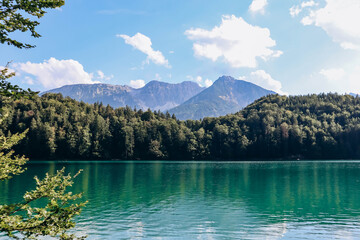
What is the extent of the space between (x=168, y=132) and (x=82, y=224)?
162 meters

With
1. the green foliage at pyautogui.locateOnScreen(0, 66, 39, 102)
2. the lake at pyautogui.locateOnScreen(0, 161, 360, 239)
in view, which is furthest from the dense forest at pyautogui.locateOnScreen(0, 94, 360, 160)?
the green foliage at pyautogui.locateOnScreen(0, 66, 39, 102)

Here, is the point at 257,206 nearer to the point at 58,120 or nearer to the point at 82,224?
the point at 82,224

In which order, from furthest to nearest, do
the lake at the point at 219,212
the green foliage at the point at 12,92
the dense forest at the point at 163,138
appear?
1. the dense forest at the point at 163,138
2. the lake at the point at 219,212
3. the green foliage at the point at 12,92

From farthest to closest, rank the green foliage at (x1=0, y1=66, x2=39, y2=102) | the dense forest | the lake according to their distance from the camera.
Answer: the dense forest, the lake, the green foliage at (x1=0, y1=66, x2=39, y2=102)

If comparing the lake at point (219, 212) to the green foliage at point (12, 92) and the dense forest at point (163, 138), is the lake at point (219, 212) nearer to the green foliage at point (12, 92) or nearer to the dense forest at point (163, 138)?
the green foliage at point (12, 92)

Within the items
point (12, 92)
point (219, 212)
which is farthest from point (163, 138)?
point (12, 92)

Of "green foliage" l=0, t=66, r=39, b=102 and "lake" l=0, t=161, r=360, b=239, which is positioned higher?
"green foliage" l=0, t=66, r=39, b=102

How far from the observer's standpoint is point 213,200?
148ft

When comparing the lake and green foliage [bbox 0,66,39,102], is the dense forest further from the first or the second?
green foliage [bbox 0,66,39,102]

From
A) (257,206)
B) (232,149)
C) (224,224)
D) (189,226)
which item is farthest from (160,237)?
(232,149)

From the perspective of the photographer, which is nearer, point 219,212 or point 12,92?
point 12,92

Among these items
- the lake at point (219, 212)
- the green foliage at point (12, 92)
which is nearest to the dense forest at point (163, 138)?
the lake at point (219, 212)

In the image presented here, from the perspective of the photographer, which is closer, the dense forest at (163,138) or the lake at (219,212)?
the lake at (219,212)

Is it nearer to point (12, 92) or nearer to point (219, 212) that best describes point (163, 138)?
point (219, 212)
